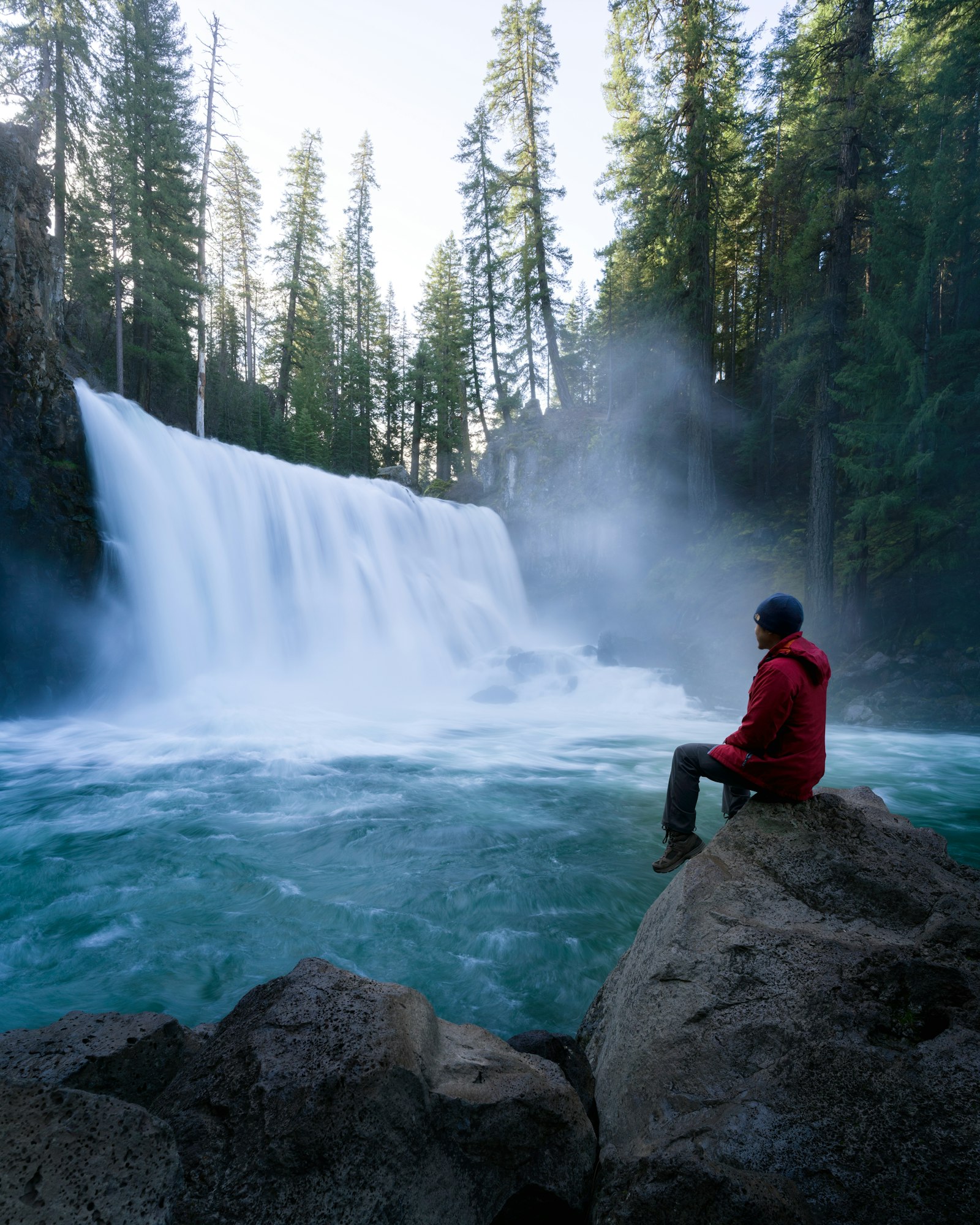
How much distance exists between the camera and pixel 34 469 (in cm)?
1173

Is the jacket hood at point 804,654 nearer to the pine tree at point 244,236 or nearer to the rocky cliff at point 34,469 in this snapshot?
the rocky cliff at point 34,469

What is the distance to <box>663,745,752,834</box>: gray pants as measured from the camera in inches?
142

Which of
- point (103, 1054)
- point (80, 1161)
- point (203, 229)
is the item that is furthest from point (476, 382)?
point (80, 1161)

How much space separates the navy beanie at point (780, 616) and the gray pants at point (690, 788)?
0.79 meters

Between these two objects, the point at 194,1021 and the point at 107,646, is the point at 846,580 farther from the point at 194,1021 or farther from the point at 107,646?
the point at 107,646

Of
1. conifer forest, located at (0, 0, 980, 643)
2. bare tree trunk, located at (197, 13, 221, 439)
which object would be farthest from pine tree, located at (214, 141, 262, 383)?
bare tree trunk, located at (197, 13, 221, 439)

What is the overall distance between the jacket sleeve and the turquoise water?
2.27m

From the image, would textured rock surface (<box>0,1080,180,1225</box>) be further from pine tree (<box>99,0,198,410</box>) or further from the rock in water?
pine tree (<box>99,0,198,410</box>)

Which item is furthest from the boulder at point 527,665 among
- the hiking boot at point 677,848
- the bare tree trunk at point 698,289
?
the hiking boot at point 677,848

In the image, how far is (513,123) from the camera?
24438 mm

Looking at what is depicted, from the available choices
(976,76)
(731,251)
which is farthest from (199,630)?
(731,251)

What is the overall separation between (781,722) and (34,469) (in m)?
13.7

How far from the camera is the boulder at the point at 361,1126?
1.94 meters

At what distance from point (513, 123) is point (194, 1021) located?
30.3 metres
